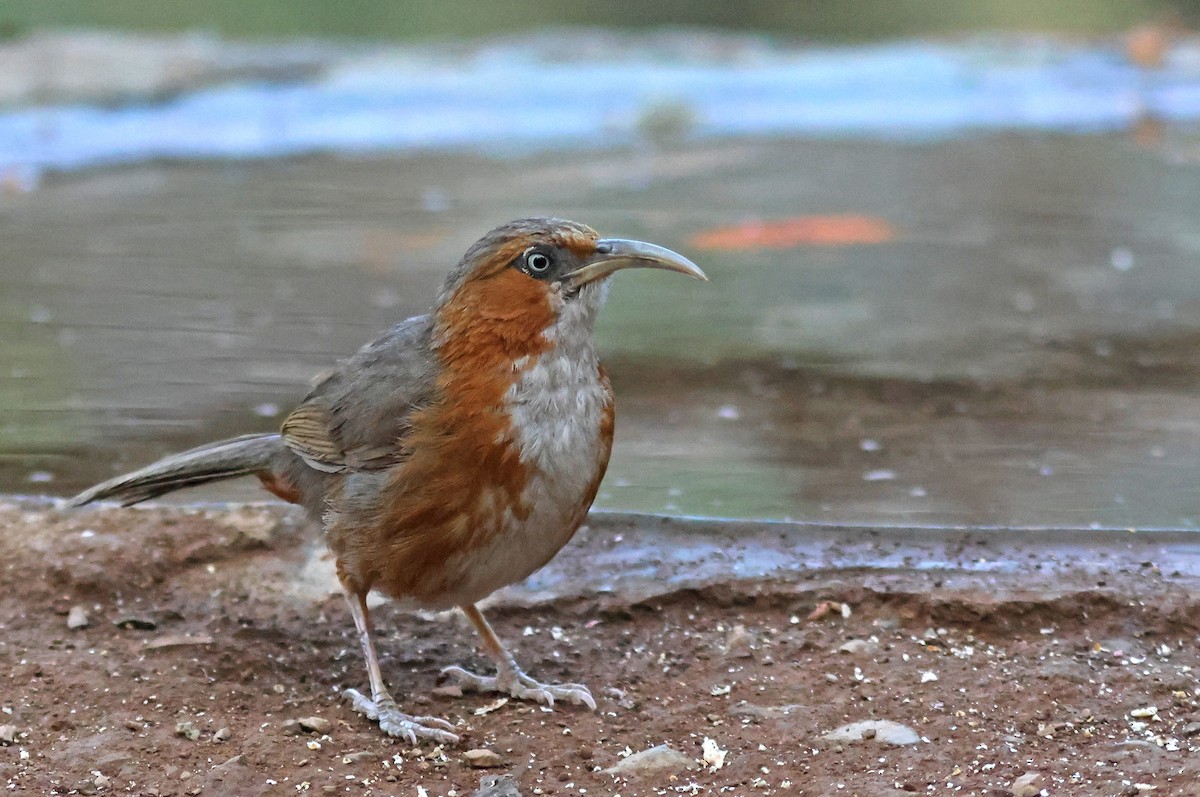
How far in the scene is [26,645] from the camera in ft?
12.1

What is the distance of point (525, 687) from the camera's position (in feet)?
11.7

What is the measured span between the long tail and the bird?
243 mm

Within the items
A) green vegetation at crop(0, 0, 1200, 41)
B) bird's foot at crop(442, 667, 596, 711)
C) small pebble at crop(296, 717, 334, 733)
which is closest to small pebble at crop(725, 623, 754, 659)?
bird's foot at crop(442, 667, 596, 711)

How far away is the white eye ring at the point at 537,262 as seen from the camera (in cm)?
346

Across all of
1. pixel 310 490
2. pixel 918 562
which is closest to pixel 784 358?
pixel 918 562

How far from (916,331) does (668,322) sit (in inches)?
37.0

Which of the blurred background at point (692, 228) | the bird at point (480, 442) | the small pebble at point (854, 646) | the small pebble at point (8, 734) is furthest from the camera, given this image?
the blurred background at point (692, 228)

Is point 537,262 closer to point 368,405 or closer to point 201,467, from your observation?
point 368,405

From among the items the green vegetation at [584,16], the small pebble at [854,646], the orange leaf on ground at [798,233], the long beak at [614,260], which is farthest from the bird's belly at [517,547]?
the green vegetation at [584,16]

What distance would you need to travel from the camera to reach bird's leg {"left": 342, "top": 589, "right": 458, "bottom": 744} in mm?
3357

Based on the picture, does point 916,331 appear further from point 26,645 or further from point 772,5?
point 772,5

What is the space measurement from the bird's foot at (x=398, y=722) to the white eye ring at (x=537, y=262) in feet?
3.26

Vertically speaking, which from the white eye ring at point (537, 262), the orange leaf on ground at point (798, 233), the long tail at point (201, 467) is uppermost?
the white eye ring at point (537, 262)

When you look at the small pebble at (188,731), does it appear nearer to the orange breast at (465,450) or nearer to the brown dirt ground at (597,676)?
the brown dirt ground at (597,676)
